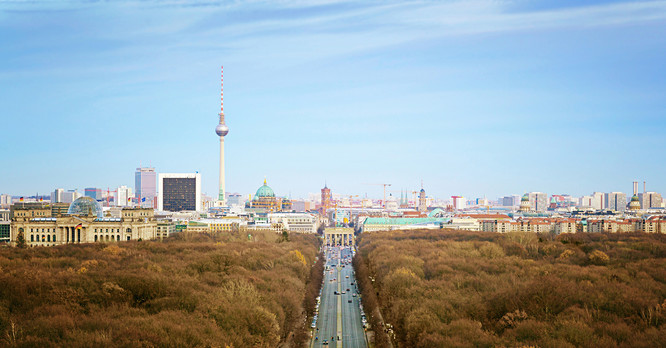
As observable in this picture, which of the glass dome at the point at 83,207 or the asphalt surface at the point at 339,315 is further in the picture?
the glass dome at the point at 83,207

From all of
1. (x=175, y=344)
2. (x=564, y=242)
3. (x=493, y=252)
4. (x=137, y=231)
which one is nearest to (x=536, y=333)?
(x=175, y=344)

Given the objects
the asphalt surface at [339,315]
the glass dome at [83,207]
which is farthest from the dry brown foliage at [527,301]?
the glass dome at [83,207]

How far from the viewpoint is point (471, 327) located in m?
45.2

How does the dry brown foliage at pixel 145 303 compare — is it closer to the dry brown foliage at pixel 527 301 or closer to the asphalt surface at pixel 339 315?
the asphalt surface at pixel 339 315

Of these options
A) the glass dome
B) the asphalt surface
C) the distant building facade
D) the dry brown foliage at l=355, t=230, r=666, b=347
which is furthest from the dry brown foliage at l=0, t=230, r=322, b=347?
the glass dome

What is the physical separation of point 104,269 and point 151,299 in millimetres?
14210

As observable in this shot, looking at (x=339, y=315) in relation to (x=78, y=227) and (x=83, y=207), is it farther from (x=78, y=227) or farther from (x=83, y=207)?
(x=83, y=207)

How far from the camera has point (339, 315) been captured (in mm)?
72125

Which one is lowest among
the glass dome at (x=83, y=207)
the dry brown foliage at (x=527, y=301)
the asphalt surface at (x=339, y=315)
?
the asphalt surface at (x=339, y=315)

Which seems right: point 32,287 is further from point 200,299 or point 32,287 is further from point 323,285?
point 323,285

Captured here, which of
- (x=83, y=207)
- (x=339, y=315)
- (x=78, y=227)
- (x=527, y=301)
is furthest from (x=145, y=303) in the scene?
(x=83, y=207)

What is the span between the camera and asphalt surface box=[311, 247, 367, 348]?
60125mm

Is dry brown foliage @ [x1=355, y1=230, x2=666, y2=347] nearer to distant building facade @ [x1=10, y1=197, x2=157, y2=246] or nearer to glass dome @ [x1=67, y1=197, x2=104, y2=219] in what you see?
distant building facade @ [x1=10, y1=197, x2=157, y2=246]

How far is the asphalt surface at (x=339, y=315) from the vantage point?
197ft
